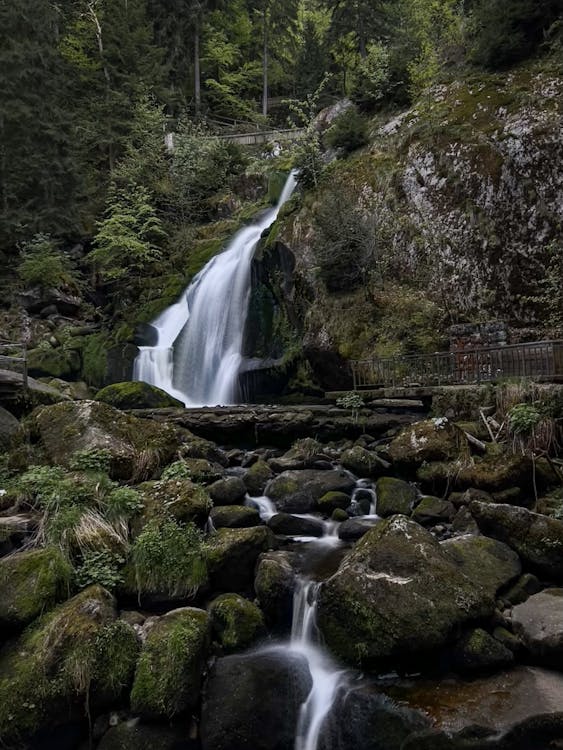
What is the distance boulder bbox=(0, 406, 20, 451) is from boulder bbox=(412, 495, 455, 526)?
738 cm

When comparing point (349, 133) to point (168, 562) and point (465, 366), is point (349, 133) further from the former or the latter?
point (168, 562)

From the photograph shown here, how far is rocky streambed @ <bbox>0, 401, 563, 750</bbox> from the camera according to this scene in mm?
4559

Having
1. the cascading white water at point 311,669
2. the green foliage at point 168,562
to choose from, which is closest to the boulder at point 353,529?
the cascading white water at point 311,669

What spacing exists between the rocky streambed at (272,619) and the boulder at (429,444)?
89cm

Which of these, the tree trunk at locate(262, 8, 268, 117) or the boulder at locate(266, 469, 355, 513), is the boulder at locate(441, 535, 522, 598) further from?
the tree trunk at locate(262, 8, 268, 117)

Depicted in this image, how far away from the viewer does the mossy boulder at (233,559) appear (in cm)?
631

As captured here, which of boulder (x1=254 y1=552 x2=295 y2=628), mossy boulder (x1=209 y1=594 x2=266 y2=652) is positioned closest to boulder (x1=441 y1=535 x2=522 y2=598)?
boulder (x1=254 y1=552 x2=295 y2=628)

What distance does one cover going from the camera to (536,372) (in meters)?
10.2

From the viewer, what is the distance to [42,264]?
2170 centimetres

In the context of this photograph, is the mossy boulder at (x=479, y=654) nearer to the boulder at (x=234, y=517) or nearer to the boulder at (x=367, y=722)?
the boulder at (x=367, y=722)

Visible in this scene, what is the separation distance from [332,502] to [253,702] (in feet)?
13.5

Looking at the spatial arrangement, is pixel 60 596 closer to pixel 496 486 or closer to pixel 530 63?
pixel 496 486

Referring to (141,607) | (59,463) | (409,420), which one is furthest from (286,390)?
(141,607)

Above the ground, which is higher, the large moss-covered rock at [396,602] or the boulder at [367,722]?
the large moss-covered rock at [396,602]
